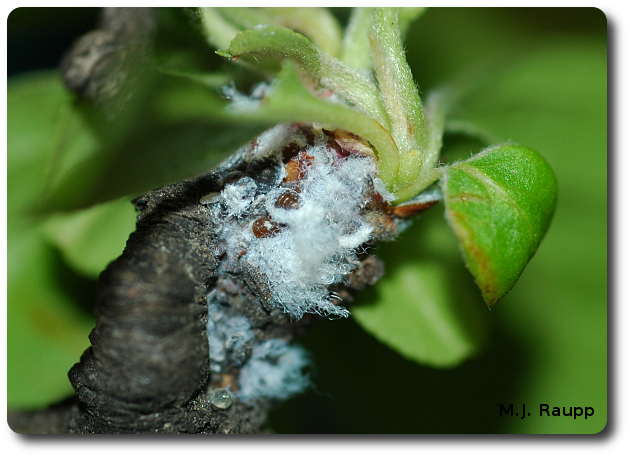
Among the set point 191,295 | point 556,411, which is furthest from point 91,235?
point 556,411

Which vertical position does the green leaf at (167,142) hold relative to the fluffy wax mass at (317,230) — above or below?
above

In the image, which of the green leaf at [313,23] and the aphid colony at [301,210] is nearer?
the aphid colony at [301,210]

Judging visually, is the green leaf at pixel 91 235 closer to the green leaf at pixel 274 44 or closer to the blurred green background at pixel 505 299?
the blurred green background at pixel 505 299

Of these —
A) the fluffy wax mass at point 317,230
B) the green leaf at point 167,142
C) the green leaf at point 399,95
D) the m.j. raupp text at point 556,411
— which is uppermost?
the green leaf at point 167,142

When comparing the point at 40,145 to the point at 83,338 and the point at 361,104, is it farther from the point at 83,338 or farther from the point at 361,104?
the point at 361,104

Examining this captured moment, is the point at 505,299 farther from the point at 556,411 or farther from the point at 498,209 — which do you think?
the point at 498,209

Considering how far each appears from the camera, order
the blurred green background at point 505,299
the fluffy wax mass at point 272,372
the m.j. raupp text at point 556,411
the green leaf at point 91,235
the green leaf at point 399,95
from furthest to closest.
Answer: the m.j. raupp text at point 556,411, the blurred green background at point 505,299, the green leaf at point 91,235, the fluffy wax mass at point 272,372, the green leaf at point 399,95

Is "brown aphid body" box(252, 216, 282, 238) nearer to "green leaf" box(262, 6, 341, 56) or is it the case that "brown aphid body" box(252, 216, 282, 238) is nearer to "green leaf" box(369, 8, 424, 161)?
"green leaf" box(369, 8, 424, 161)

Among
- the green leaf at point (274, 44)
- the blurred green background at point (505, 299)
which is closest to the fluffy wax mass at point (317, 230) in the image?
the green leaf at point (274, 44)
